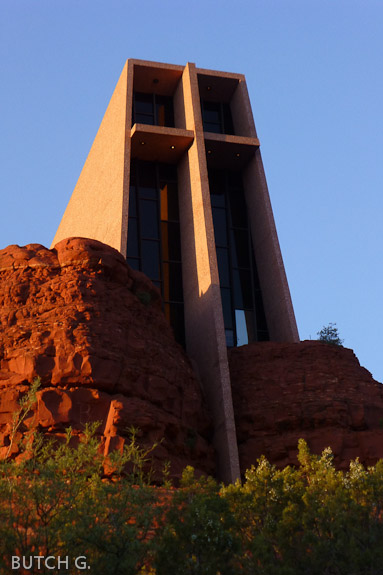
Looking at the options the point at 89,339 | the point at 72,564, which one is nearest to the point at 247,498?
the point at 72,564

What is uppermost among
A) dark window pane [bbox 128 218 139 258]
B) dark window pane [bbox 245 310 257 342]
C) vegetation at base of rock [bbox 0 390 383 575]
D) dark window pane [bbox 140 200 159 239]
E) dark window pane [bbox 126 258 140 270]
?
dark window pane [bbox 140 200 159 239]

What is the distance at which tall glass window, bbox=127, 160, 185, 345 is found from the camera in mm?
38469

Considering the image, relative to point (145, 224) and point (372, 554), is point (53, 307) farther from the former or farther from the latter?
point (372, 554)

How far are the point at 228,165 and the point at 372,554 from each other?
29403 millimetres

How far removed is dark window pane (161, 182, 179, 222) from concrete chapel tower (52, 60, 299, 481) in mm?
62

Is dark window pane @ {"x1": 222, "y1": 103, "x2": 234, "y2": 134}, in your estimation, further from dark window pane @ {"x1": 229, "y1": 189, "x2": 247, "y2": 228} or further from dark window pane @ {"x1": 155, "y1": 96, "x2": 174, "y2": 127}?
dark window pane @ {"x1": 229, "y1": 189, "x2": 247, "y2": 228}

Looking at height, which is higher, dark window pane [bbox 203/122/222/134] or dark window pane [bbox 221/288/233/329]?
dark window pane [bbox 203/122/222/134]

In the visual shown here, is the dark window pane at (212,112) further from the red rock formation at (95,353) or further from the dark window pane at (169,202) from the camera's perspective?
the red rock formation at (95,353)

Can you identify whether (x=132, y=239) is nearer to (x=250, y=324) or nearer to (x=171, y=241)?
(x=171, y=241)

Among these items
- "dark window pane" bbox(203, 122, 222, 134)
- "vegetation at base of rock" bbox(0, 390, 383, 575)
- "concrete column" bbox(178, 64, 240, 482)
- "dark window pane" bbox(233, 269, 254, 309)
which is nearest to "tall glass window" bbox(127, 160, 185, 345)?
"concrete column" bbox(178, 64, 240, 482)

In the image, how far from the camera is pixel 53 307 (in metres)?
28.4

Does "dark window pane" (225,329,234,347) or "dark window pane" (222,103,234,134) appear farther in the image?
"dark window pane" (222,103,234,134)

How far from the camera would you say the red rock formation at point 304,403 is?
30.0m

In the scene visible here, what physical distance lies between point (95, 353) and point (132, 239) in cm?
1358
